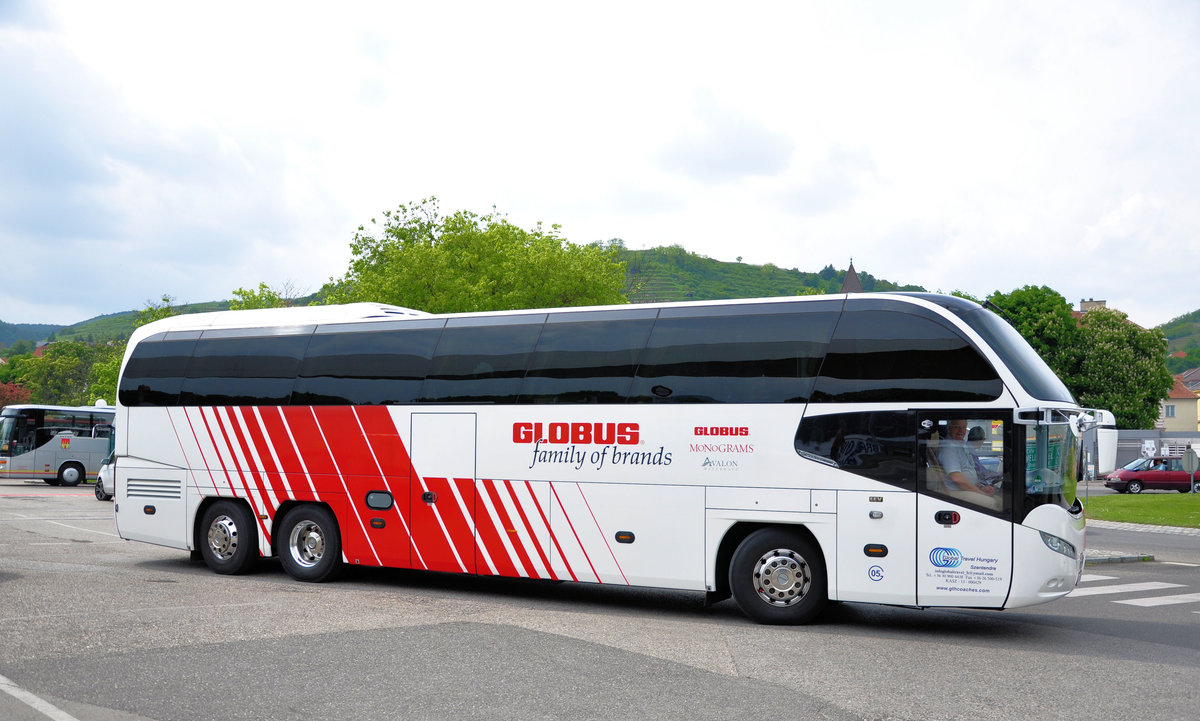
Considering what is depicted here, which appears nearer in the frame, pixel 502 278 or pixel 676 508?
pixel 676 508

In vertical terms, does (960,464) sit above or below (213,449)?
above

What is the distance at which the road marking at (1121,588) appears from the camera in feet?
47.3

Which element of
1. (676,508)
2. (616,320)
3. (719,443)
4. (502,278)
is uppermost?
(502,278)

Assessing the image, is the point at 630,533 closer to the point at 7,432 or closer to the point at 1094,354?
the point at 7,432

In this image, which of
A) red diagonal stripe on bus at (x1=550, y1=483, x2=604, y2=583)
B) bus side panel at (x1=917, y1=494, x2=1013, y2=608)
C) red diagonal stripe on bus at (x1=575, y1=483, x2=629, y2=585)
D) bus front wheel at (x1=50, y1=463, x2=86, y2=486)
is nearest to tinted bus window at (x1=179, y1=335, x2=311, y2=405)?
red diagonal stripe on bus at (x1=550, y1=483, x2=604, y2=583)

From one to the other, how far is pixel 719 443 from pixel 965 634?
9.90 feet

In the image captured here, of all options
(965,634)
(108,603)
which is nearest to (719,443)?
(965,634)

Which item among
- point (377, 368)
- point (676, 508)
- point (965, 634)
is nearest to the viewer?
point (965, 634)

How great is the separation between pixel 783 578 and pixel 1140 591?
21.6ft

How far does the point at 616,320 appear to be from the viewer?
12.1m

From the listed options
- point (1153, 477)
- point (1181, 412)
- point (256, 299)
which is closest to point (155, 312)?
point (256, 299)

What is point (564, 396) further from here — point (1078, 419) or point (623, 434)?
point (1078, 419)

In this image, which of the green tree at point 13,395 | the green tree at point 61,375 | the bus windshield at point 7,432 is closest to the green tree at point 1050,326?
the bus windshield at point 7,432

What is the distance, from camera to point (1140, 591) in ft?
47.8
